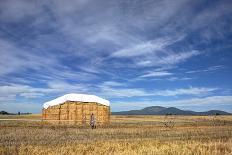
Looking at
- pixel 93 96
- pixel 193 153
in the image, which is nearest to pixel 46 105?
pixel 93 96

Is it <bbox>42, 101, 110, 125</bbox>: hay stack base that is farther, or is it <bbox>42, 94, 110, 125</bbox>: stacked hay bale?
<bbox>42, 94, 110, 125</bbox>: stacked hay bale

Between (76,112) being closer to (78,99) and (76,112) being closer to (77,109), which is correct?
(77,109)

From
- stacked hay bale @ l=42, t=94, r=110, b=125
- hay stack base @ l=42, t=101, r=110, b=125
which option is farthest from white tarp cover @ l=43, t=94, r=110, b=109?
hay stack base @ l=42, t=101, r=110, b=125

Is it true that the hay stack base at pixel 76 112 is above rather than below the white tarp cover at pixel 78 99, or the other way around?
below

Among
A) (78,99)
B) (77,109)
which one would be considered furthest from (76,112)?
(78,99)

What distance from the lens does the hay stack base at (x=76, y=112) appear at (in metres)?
44.7

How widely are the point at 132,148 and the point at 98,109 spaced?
103ft

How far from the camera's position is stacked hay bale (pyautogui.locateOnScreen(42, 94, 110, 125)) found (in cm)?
4494

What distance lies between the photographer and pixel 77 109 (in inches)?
1777

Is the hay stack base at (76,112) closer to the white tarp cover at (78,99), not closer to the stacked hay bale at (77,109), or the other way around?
the stacked hay bale at (77,109)

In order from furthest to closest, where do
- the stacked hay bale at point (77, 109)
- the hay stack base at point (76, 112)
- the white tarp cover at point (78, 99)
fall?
1. the white tarp cover at point (78, 99)
2. the stacked hay bale at point (77, 109)
3. the hay stack base at point (76, 112)

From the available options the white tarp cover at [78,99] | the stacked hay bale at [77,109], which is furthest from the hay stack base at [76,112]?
the white tarp cover at [78,99]

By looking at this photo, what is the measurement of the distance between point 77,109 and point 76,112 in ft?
1.56

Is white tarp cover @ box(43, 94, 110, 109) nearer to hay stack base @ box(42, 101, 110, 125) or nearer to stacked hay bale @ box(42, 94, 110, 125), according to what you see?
stacked hay bale @ box(42, 94, 110, 125)
